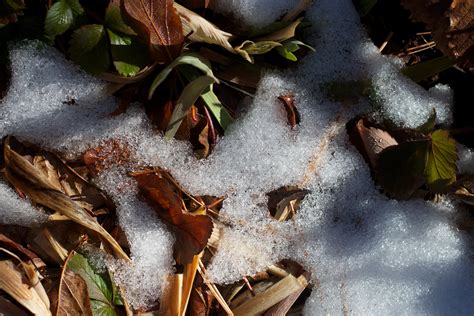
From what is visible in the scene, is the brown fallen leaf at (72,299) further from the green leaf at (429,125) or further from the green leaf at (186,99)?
the green leaf at (429,125)

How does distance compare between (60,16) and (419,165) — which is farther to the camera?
(419,165)

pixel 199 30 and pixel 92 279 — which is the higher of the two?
pixel 199 30

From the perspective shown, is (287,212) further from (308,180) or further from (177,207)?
(177,207)

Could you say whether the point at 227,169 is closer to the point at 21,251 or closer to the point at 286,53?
the point at 286,53

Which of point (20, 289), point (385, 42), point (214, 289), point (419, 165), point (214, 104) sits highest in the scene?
point (385, 42)

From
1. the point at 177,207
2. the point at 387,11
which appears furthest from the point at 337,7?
the point at 177,207

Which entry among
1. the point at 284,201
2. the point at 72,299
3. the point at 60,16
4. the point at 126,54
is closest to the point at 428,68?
the point at 284,201
